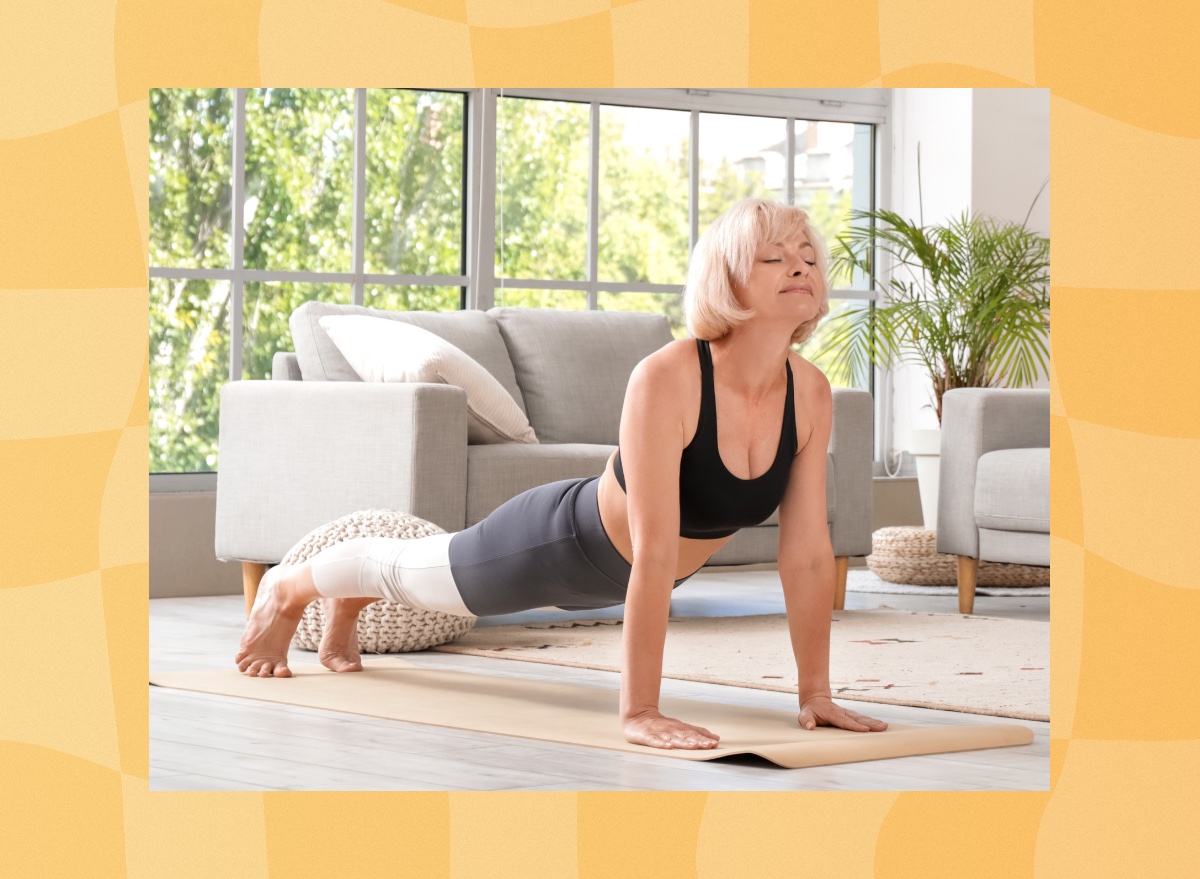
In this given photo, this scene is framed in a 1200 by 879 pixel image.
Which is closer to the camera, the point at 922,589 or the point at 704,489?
the point at 704,489

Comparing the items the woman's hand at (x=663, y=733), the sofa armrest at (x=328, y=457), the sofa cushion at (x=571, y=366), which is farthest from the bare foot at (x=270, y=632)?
the sofa cushion at (x=571, y=366)

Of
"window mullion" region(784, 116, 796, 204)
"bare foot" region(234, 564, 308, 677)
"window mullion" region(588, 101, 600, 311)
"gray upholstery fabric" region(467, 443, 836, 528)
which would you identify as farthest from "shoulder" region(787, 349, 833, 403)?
"window mullion" region(784, 116, 796, 204)

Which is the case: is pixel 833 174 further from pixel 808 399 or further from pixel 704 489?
pixel 704 489

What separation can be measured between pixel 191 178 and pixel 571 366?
156 cm

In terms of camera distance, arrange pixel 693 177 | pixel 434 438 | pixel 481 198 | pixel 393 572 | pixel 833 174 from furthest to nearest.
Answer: pixel 833 174, pixel 693 177, pixel 481 198, pixel 434 438, pixel 393 572

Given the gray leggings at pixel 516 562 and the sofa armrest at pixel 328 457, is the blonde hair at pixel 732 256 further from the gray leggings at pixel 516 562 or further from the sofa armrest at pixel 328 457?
the sofa armrest at pixel 328 457

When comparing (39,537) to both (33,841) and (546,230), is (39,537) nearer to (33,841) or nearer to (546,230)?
(33,841)

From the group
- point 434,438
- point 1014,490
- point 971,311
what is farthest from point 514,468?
point 971,311

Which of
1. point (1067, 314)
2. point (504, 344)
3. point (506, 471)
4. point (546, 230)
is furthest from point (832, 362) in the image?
point (1067, 314)

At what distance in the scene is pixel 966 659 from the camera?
3.71 m

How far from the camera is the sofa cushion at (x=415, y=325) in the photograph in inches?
182

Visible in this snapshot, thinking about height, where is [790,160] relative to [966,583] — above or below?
above

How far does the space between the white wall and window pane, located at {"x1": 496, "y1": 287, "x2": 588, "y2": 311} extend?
153cm

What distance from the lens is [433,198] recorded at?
6160mm
